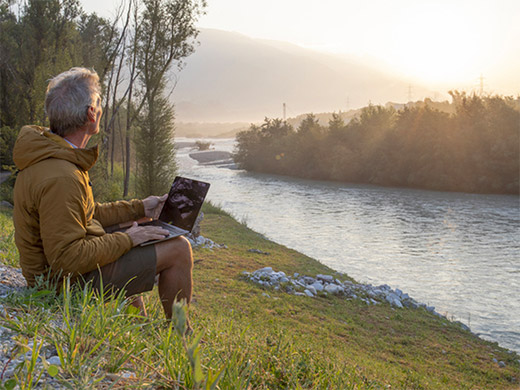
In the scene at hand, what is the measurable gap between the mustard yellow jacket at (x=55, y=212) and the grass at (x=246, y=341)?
0.19 metres

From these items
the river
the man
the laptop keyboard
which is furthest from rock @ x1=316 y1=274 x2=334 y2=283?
the man

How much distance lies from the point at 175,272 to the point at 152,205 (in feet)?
2.47

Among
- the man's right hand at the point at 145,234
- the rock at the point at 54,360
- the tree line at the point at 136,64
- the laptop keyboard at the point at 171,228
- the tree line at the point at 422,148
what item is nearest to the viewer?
the rock at the point at 54,360

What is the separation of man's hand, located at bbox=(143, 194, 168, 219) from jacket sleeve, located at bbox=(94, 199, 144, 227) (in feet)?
0.12

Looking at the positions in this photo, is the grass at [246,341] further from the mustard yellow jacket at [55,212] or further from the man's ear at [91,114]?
the man's ear at [91,114]

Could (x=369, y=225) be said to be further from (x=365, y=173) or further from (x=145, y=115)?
(x=365, y=173)

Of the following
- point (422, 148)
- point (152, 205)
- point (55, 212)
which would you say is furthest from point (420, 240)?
point (422, 148)

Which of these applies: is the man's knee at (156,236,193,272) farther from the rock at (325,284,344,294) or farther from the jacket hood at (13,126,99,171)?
the rock at (325,284,344,294)

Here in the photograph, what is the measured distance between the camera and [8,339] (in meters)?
2.30

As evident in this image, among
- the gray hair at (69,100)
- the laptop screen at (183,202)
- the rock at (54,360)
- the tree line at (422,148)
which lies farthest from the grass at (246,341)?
the tree line at (422,148)

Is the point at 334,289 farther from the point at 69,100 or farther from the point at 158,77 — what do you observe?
the point at 158,77

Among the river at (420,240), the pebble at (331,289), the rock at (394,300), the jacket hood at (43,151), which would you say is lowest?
the river at (420,240)

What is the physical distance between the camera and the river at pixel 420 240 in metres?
9.35

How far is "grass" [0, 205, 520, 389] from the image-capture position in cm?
211
